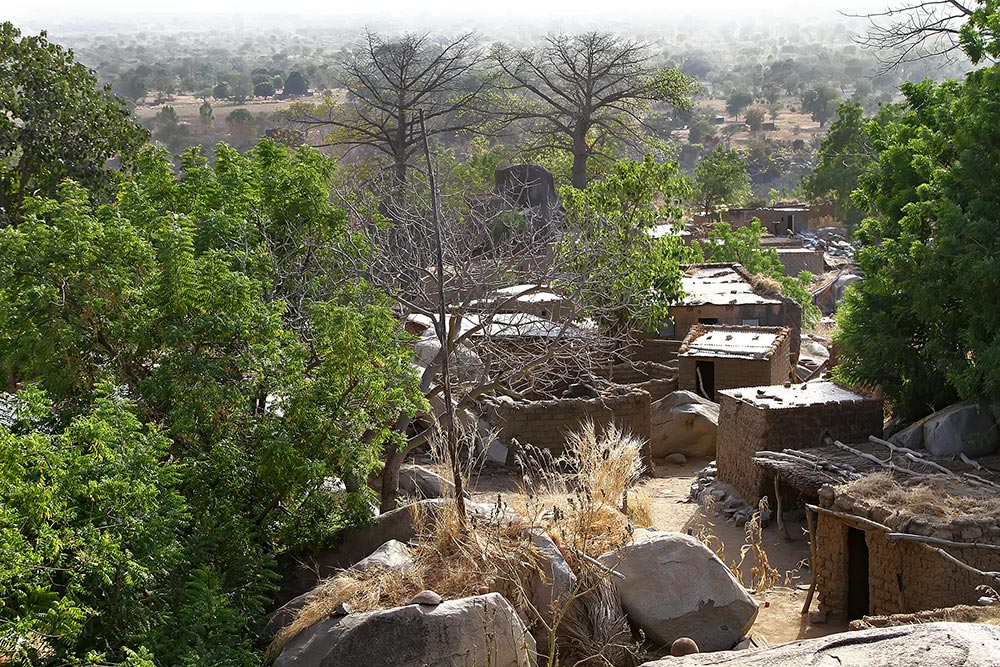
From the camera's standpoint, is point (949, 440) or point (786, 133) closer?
point (949, 440)

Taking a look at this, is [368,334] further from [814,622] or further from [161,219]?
[814,622]

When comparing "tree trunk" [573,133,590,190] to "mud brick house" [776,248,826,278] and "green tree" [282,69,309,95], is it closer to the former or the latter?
"mud brick house" [776,248,826,278]

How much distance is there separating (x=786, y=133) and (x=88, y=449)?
87762 mm

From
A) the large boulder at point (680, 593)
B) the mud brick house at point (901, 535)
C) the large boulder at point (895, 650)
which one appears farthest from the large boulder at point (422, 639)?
the mud brick house at point (901, 535)

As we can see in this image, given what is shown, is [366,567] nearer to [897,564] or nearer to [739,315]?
[897,564]

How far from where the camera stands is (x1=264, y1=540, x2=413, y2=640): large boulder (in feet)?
27.0

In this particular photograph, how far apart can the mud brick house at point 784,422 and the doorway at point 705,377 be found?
4441mm

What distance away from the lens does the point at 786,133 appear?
89.5 metres

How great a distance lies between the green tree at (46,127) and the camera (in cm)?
1705

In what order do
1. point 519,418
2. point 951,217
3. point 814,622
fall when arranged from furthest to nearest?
point 519,418, point 951,217, point 814,622

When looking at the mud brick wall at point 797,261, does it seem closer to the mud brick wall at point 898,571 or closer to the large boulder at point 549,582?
the mud brick wall at point 898,571

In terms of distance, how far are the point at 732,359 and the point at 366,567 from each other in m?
11.6

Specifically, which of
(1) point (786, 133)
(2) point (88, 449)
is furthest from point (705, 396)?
(1) point (786, 133)

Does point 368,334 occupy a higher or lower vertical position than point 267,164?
lower
